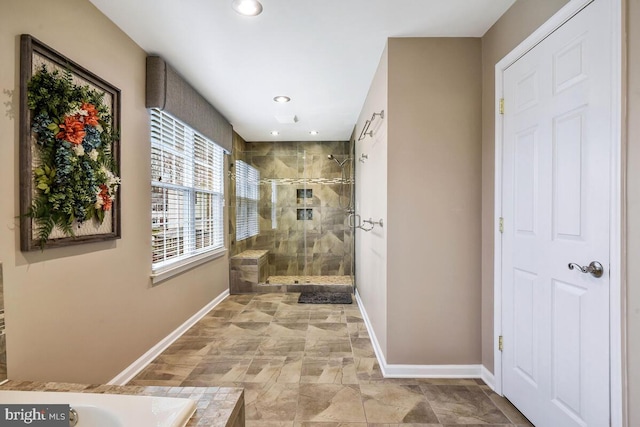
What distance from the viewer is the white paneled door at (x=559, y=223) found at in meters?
1.30

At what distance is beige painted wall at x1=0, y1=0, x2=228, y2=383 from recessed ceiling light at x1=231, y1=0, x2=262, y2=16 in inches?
34.5

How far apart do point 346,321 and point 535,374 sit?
195cm

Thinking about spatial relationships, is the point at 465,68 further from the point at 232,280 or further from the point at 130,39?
the point at 232,280

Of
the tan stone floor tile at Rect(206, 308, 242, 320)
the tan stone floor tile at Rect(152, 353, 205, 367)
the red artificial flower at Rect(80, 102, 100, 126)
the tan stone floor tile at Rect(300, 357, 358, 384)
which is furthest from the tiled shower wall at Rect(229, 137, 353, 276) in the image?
the red artificial flower at Rect(80, 102, 100, 126)

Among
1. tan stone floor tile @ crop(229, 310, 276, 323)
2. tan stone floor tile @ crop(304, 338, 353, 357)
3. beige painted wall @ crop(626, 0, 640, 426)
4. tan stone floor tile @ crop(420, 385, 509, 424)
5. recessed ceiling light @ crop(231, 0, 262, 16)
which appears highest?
recessed ceiling light @ crop(231, 0, 262, 16)

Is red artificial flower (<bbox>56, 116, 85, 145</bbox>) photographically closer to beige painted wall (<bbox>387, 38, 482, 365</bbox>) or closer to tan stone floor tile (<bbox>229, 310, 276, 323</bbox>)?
beige painted wall (<bbox>387, 38, 482, 365</bbox>)

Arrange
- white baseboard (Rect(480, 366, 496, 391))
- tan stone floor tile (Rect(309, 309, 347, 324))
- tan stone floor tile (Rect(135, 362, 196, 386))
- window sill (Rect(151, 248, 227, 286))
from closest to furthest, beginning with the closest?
white baseboard (Rect(480, 366, 496, 391))
tan stone floor tile (Rect(135, 362, 196, 386))
window sill (Rect(151, 248, 227, 286))
tan stone floor tile (Rect(309, 309, 347, 324))

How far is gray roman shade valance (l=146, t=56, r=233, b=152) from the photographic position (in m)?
2.43

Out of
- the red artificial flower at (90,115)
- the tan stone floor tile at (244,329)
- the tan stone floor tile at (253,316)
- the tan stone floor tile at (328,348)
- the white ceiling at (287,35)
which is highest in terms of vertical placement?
the white ceiling at (287,35)

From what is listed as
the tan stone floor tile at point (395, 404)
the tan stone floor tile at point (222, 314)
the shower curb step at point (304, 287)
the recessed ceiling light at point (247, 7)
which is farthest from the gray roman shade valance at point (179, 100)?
the tan stone floor tile at point (395, 404)

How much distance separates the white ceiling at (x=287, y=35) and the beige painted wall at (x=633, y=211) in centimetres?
91

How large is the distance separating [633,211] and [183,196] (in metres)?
3.35

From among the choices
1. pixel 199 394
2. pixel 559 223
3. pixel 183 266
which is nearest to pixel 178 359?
pixel 183 266

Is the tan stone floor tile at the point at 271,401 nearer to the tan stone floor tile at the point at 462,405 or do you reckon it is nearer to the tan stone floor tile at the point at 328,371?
the tan stone floor tile at the point at 328,371
